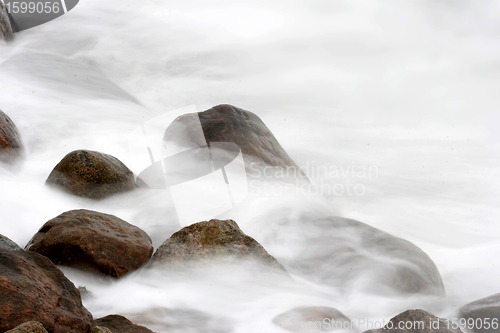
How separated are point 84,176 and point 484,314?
140 inches

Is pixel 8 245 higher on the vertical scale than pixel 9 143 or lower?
lower

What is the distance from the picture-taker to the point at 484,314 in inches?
118

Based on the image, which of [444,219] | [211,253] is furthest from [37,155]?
[444,219]

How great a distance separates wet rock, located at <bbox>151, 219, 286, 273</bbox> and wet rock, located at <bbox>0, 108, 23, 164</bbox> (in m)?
2.23

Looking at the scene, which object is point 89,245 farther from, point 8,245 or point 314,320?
point 314,320

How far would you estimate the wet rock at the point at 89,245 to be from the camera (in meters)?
2.92

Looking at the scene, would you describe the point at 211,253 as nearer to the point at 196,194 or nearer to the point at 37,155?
the point at 196,194

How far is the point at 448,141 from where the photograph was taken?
10.8 m

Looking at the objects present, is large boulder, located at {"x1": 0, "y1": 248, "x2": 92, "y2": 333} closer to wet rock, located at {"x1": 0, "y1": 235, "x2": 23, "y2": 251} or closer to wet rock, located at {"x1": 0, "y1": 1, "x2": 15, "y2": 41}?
wet rock, located at {"x1": 0, "y1": 235, "x2": 23, "y2": 251}

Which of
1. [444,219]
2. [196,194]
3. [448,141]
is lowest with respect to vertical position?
[448,141]

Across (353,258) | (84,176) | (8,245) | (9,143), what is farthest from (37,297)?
(9,143)

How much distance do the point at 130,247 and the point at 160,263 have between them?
0.85 feet

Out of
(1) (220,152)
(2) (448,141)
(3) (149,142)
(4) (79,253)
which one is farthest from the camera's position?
Result: (2) (448,141)

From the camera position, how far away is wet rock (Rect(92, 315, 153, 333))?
89.5 inches
